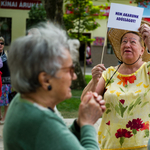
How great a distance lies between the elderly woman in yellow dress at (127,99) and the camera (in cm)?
256

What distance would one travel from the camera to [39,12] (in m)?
17.9

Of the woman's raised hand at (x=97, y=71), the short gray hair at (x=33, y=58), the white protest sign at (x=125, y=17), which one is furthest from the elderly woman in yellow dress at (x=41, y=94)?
the white protest sign at (x=125, y=17)

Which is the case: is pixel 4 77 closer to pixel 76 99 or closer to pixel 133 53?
pixel 76 99

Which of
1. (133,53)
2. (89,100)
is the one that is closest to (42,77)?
(89,100)

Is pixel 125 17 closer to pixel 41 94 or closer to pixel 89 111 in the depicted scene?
pixel 89 111

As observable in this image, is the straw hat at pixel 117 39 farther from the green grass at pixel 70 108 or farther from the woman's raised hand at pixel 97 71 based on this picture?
the green grass at pixel 70 108

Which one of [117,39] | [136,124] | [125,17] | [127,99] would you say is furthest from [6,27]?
[136,124]

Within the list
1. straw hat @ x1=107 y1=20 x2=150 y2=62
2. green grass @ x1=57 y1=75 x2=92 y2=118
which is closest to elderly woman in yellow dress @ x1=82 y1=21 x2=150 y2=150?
straw hat @ x1=107 y1=20 x2=150 y2=62

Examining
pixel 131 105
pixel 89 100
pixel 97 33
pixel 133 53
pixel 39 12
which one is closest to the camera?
pixel 89 100

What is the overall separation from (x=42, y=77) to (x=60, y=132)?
0.28 m

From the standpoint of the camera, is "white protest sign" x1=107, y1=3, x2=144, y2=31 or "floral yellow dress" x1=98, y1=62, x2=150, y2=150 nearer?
"floral yellow dress" x1=98, y1=62, x2=150, y2=150

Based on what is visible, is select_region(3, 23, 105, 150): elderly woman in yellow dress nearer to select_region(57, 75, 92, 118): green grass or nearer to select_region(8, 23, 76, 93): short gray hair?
select_region(8, 23, 76, 93): short gray hair

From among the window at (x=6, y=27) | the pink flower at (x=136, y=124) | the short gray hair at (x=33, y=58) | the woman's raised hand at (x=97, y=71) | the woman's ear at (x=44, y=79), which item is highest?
the short gray hair at (x=33, y=58)

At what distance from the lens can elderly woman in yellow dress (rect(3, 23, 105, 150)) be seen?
4.09 feet
